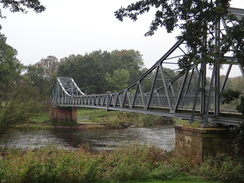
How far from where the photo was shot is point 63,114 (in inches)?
1754

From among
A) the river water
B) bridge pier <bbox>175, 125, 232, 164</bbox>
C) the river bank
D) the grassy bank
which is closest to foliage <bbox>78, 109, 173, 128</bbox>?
the river water

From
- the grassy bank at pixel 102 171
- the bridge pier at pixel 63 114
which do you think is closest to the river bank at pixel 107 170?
the grassy bank at pixel 102 171

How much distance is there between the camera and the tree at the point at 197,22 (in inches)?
283

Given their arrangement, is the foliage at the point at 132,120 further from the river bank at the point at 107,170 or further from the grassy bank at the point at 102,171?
the grassy bank at the point at 102,171

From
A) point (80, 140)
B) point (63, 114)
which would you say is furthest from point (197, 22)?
point (63, 114)

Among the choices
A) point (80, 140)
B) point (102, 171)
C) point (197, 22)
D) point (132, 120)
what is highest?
point (197, 22)

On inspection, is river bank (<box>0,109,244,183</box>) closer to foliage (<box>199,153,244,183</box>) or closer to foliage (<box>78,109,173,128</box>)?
foliage (<box>199,153,244,183</box>)

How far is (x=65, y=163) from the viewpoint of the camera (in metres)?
7.31

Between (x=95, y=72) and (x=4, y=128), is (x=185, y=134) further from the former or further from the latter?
(x=95, y=72)

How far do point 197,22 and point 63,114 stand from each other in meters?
39.3

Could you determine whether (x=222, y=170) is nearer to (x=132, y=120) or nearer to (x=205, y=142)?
(x=205, y=142)

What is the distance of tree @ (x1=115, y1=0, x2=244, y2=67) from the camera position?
719cm

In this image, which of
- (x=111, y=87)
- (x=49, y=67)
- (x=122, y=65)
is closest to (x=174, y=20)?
(x=111, y=87)

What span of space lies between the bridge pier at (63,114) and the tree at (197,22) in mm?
35933
